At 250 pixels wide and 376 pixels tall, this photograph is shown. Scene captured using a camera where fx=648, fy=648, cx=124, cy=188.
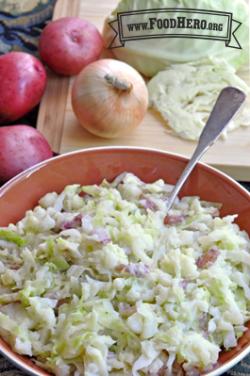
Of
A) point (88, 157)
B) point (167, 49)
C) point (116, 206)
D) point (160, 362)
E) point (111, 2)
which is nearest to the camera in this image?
point (160, 362)

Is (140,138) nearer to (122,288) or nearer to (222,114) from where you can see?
(222,114)

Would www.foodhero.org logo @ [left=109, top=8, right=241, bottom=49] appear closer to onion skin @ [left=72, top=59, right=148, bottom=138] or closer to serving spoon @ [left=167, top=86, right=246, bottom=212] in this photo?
onion skin @ [left=72, top=59, right=148, bottom=138]

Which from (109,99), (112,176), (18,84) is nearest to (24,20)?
(18,84)

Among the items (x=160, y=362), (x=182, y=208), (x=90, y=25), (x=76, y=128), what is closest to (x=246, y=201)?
(x=182, y=208)

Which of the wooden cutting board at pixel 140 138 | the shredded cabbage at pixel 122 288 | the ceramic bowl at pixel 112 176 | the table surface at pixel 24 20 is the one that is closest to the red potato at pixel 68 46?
the wooden cutting board at pixel 140 138

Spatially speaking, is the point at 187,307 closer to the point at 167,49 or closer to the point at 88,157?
the point at 88,157

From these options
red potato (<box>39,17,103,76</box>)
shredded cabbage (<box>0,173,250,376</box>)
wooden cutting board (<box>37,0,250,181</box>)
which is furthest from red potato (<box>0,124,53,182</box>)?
red potato (<box>39,17,103,76</box>)
